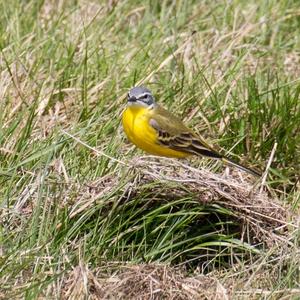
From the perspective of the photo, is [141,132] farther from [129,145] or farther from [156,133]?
[129,145]

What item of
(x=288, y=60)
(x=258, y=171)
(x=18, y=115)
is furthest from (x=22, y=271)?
(x=288, y=60)

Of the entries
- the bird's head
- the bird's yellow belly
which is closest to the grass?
the bird's yellow belly

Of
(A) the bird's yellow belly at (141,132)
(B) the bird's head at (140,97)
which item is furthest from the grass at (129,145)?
(B) the bird's head at (140,97)

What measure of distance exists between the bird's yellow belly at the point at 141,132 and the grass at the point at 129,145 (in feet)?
0.27

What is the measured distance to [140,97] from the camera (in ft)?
19.0

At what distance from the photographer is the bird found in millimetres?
5743

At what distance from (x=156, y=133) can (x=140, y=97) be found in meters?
0.21

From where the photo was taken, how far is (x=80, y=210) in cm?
522

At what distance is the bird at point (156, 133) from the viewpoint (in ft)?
18.8

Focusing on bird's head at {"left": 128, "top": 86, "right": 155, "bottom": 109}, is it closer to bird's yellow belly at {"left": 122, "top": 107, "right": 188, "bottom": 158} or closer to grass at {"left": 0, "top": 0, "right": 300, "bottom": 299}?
bird's yellow belly at {"left": 122, "top": 107, "right": 188, "bottom": 158}

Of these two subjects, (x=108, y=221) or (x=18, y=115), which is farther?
(x=18, y=115)

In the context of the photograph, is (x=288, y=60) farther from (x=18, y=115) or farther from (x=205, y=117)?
(x=18, y=115)

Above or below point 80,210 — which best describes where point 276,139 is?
below

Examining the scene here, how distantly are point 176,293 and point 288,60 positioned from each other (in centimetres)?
284
